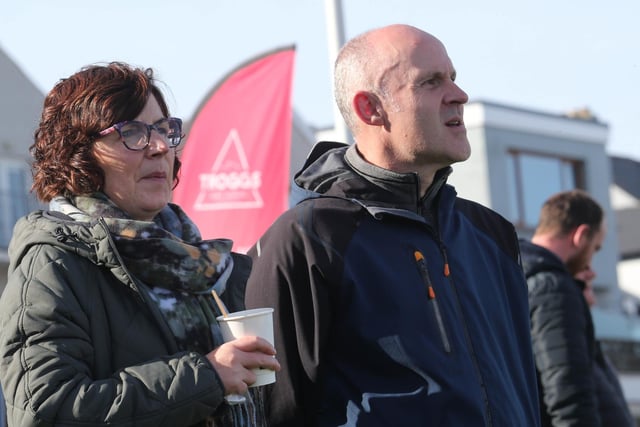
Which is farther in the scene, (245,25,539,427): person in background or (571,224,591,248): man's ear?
(571,224,591,248): man's ear

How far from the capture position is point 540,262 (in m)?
6.05

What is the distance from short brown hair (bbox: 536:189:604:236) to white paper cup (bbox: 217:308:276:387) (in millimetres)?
3199

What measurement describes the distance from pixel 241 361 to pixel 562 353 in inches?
103

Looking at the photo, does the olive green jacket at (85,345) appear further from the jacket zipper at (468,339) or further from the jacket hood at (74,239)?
the jacket zipper at (468,339)

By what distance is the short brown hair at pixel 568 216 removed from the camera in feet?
21.4

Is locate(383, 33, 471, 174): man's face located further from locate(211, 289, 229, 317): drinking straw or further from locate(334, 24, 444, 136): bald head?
locate(211, 289, 229, 317): drinking straw

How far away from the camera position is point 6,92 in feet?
91.9

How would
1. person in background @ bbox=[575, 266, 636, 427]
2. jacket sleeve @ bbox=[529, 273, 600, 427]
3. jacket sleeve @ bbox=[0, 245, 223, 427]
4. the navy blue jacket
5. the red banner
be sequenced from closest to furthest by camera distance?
jacket sleeve @ bbox=[0, 245, 223, 427] < the navy blue jacket < jacket sleeve @ bbox=[529, 273, 600, 427] < person in background @ bbox=[575, 266, 636, 427] < the red banner

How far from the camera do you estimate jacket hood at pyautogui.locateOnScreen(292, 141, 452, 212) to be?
4.09 metres

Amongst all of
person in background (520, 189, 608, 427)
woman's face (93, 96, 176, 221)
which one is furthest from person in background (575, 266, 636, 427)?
woman's face (93, 96, 176, 221)

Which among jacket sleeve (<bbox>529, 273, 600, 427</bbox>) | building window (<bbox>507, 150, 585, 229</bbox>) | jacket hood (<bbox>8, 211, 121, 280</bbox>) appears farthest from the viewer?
building window (<bbox>507, 150, 585, 229</bbox>)

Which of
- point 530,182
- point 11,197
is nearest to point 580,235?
point 11,197

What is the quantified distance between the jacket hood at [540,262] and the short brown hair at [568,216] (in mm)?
419

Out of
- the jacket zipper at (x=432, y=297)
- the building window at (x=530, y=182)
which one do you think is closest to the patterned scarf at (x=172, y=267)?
the jacket zipper at (x=432, y=297)
